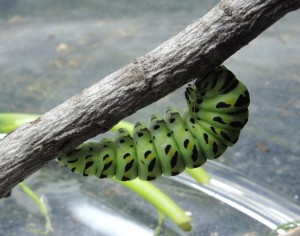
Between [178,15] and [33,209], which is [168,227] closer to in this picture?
[33,209]

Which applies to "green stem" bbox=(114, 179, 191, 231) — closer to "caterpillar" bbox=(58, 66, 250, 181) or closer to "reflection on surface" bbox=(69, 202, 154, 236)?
"reflection on surface" bbox=(69, 202, 154, 236)

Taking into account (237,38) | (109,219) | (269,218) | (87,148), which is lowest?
(269,218)

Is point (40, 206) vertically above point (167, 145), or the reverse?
point (167, 145)

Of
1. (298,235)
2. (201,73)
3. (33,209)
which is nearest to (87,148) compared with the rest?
(201,73)

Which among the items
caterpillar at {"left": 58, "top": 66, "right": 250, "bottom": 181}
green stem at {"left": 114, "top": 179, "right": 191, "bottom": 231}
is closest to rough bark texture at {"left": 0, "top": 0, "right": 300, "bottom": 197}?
caterpillar at {"left": 58, "top": 66, "right": 250, "bottom": 181}

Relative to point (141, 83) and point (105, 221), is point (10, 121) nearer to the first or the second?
point (105, 221)

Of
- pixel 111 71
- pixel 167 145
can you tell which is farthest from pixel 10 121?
pixel 111 71

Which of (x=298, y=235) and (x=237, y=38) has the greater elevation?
(x=237, y=38)
